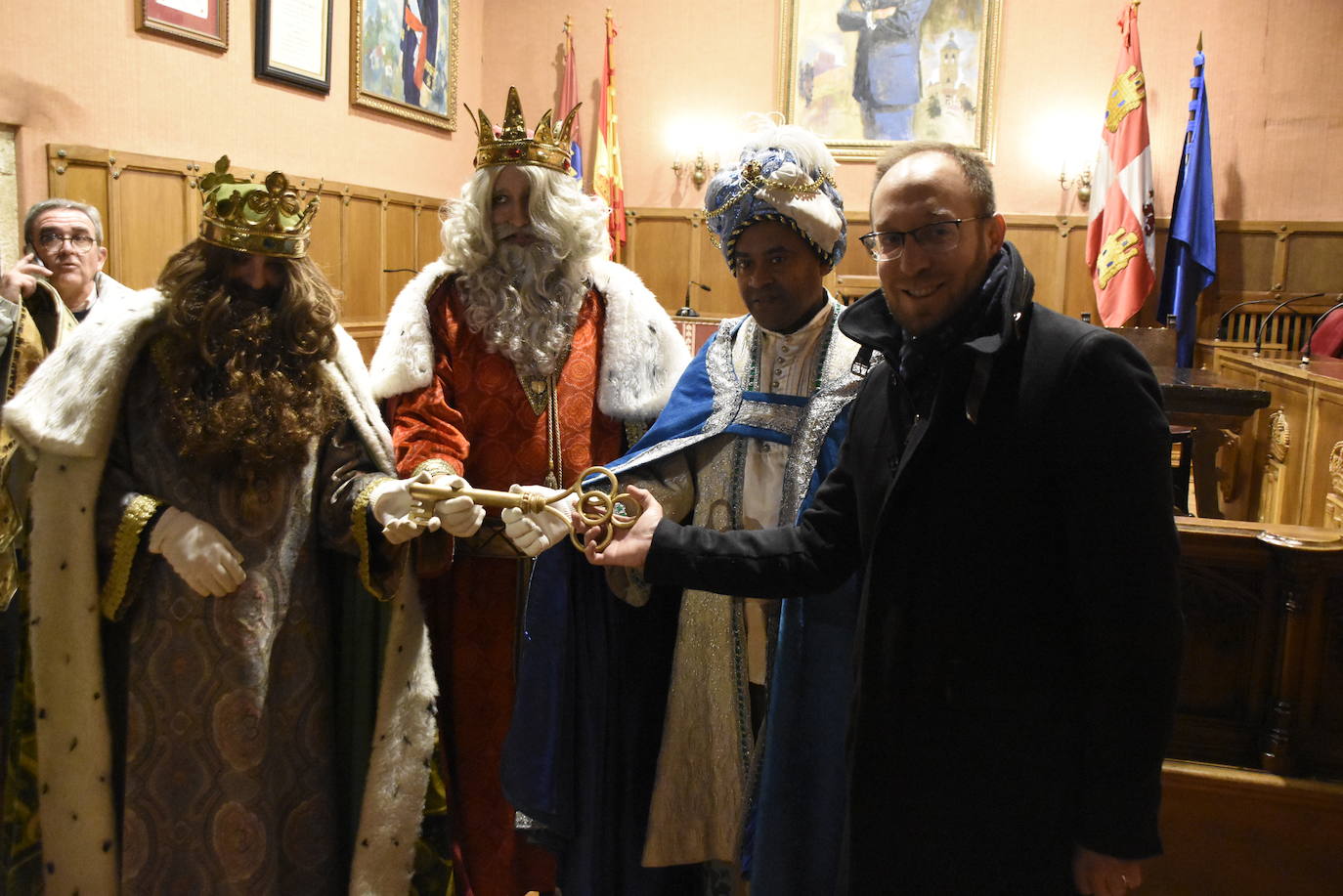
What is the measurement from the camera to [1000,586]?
1.31 m

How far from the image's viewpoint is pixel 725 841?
2.06 meters

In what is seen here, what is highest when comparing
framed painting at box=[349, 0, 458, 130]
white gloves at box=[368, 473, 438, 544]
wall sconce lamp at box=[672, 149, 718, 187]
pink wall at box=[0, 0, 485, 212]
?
framed painting at box=[349, 0, 458, 130]

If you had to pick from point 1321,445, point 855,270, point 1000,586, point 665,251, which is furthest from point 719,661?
point 665,251

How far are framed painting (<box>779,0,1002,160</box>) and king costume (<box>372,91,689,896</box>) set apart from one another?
681 cm

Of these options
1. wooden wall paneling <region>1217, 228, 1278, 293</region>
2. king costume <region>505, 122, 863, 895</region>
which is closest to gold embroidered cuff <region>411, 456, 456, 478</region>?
king costume <region>505, 122, 863, 895</region>

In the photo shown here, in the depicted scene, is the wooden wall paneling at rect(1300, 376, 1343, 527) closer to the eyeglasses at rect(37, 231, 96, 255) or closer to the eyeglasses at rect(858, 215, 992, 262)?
the eyeglasses at rect(858, 215, 992, 262)

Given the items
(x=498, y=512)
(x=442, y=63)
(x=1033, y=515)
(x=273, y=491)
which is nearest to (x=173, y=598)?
(x=273, y=491)

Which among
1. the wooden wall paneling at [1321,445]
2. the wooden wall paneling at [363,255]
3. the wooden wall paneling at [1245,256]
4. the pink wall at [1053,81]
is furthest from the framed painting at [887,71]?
the wooden wall paneling at [1321,445]

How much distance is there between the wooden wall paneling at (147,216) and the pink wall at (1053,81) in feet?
13.7

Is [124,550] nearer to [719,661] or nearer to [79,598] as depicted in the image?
[79,598]

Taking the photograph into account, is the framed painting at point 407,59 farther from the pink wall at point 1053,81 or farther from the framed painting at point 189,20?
the framed painting at point 189,20

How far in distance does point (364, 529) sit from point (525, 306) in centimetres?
67

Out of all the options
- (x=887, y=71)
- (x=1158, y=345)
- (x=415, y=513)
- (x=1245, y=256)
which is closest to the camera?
(x=415, y=513)

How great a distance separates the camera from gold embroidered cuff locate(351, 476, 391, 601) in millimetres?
1953
